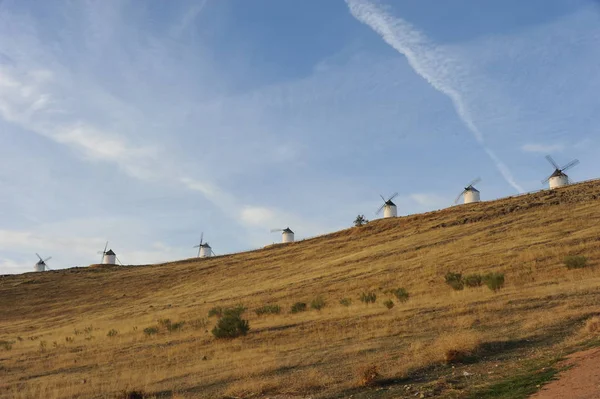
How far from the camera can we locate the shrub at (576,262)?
95.8 feet

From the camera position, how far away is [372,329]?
Result: 20.8 m

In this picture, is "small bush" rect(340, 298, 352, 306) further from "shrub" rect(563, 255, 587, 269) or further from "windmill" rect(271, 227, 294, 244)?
"windmill" rect(271, 227, 294, 244)

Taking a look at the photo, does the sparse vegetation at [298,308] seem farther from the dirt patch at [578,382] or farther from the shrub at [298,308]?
the dirt patch at [578,382]

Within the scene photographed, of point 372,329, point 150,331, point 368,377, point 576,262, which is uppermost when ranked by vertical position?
point 576,262

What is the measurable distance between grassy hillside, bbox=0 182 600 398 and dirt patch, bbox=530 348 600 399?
0.45 meters

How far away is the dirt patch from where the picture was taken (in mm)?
8716

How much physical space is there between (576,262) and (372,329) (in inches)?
614

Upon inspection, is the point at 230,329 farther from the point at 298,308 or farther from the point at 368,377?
the point at 368,377

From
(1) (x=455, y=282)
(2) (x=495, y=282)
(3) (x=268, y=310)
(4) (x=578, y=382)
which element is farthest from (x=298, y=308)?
(4) (x=578, y=382)

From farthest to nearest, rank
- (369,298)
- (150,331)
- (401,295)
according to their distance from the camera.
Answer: (369,298), (150,331), (401,295)

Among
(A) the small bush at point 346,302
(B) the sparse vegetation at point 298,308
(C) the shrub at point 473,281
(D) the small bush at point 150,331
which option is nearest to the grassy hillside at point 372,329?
(D) the small bush at point 150,331

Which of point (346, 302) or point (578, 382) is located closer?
point (578, 382)

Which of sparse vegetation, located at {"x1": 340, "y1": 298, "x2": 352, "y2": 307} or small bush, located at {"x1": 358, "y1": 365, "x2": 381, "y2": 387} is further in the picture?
sparse vegetation, located at {"x1": 340, "y1": 298, "x2": 352, "y2": 307}

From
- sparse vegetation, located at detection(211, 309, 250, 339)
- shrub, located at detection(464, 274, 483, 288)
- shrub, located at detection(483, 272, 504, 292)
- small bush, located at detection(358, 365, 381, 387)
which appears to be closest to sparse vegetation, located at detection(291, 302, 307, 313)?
sparse vegetation, located at detection(211, 309, 250, 339)
